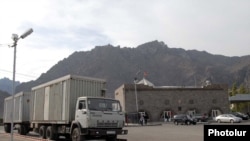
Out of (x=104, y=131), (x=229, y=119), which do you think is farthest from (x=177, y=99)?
(x=104, y=131)

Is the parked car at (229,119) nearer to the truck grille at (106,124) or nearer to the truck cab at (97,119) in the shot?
the truck cab at (97,119)

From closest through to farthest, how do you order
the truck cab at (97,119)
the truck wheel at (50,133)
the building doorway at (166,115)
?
1. the truck cab at (97,119)
2. the truck wheel at (50,133)
3. the building doorway at (166,115)

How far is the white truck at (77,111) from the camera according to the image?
63.9 ft

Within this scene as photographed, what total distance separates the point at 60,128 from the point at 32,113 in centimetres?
685

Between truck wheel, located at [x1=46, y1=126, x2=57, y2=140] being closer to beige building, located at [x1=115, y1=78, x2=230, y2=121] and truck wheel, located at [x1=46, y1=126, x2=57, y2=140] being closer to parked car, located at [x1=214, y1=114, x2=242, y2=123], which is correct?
parked car, located at [x1=214, y1=114, x2=242, y2=123]

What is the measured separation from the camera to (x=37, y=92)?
28016mm

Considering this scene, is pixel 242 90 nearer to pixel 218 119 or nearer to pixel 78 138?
pixel 218 119

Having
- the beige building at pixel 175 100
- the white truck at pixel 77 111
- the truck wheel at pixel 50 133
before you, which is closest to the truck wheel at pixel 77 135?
the white truck at pixel 77 111

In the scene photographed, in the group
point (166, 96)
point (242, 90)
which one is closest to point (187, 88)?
point (166, 96)

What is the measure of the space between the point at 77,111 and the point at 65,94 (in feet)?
7.08

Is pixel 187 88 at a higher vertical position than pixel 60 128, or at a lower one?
higher

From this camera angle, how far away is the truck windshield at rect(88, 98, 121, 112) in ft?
64.2

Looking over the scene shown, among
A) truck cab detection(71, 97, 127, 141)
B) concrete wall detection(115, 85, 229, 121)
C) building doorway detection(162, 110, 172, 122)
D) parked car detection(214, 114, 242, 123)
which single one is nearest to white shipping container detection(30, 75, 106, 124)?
truck cab detection(71, 97, 127, 141)

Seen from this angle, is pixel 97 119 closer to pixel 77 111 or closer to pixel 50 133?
pixel 77 111
